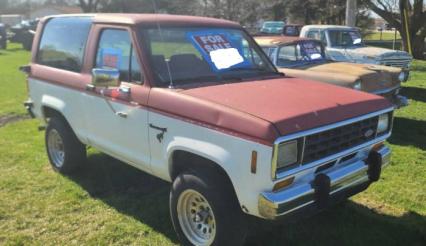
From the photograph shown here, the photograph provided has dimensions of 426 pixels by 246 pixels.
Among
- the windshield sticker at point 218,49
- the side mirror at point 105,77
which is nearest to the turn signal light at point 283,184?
the windshield sticker at point 218,49

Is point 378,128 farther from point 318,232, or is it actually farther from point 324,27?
point 324,27

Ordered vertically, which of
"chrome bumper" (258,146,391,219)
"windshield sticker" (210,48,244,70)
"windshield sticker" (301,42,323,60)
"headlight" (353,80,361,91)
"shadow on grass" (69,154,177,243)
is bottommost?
"shadow on grass" (69,154,177,243)

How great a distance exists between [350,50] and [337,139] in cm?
833

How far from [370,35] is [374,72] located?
133ft

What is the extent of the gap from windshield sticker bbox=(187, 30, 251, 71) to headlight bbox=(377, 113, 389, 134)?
139 cm

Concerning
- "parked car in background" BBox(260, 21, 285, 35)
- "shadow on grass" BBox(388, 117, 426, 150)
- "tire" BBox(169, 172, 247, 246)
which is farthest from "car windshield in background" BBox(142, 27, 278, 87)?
"parked car in background" BBox(260, 21, 285, 35)

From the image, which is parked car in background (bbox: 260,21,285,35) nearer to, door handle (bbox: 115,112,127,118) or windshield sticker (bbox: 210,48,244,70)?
windshield sticker (bbox: 210,48,244,70)

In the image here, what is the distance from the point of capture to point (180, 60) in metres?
4.38

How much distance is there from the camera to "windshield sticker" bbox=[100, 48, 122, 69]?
4621 millimetres

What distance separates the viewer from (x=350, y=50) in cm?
1152

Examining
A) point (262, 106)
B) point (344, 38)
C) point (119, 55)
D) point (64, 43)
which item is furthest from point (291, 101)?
point (344, 38)

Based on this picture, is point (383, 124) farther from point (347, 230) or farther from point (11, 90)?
point (11, 90)

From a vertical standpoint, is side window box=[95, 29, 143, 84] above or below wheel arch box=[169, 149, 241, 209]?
above

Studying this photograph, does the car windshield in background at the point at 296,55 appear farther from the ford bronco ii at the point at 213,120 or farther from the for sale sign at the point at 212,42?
the for sale sign at the point at 212,42
